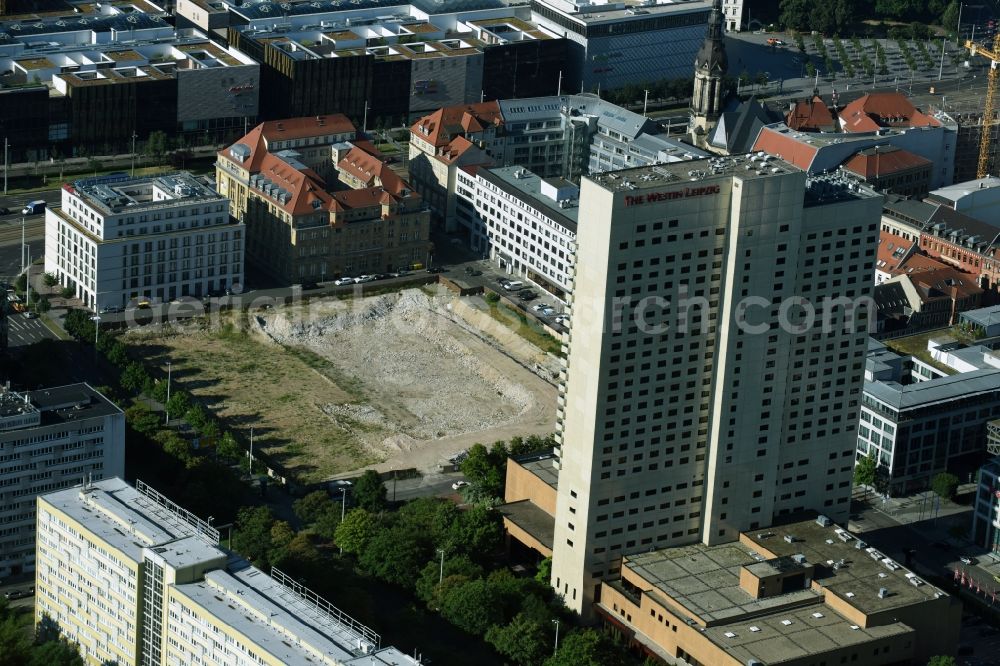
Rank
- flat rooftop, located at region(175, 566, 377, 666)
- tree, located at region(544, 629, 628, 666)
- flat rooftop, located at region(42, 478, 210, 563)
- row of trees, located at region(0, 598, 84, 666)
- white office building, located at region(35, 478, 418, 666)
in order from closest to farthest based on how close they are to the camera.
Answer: flat rooftop, located at region(175, 566, 377, 666)
white office building, located at region(35, 478, 418, 666)
row of trees, located at region(0, 598, 84, 666)
flat rooftop, located at region(42, 478, 210, 563)
tree, located at region(544, 629, 628, 666)

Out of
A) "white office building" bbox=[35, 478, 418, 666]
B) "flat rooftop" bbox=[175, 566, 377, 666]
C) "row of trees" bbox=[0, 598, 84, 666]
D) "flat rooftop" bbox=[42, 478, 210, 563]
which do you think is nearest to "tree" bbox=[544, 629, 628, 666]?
"white office building" bbox=[35, 478, 418, 666]

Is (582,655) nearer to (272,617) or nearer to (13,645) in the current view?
(272,617)

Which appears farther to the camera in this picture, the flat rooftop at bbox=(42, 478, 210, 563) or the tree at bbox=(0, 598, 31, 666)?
the flat rooftop at bbox=(42, 478, 210, 563)

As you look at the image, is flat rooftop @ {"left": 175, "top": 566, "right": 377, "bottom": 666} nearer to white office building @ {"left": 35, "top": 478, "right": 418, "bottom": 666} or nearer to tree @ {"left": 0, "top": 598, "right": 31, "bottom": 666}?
white office building @ {"left": 35, "top": 478, "right": 418, "bottom": 666}

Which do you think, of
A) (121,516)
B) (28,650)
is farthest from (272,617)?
(28,650)

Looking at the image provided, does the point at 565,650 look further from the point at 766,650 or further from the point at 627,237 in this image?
the point at 627,237

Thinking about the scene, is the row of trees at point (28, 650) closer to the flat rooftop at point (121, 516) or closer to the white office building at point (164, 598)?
the white office building at point (164, 598)

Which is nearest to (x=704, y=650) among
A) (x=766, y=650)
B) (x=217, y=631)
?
(x=766, y=650)

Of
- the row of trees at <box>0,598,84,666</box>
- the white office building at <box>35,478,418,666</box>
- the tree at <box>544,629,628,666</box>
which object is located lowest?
the tree at <box>544,629,628,666</box>

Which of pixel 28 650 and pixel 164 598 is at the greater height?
pixel 164 598

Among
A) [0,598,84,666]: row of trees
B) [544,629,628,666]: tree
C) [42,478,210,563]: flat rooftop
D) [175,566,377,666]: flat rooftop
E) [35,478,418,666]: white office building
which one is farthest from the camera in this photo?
[544,629,628,666]: tree
